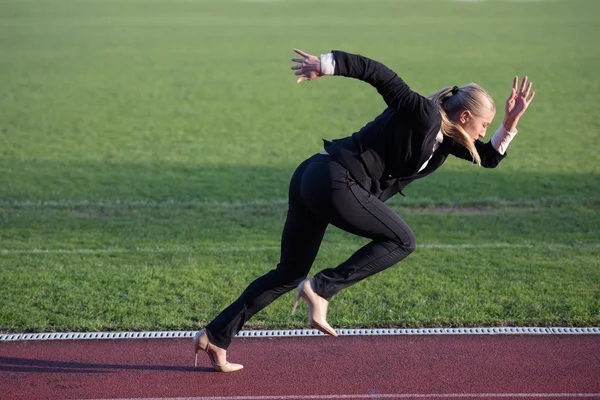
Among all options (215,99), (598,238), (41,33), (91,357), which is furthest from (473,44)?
(91,357)

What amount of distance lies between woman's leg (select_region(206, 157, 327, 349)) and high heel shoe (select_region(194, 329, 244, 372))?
0.14 ft

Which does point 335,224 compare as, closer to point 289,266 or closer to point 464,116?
point 289,266

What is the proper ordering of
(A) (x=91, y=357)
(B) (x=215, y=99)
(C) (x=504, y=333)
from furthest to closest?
1. (B) (x=215, y=99)
2. (C) (x=504, y=333)
3. (A) (x=91, y=357)

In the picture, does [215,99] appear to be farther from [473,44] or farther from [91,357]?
[91,357]

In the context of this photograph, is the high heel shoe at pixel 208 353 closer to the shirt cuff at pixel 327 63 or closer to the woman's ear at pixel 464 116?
the shirt cuff at pixel 327 63

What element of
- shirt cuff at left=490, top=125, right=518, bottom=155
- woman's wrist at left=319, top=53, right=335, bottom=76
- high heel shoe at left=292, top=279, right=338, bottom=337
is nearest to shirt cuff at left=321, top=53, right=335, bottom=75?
woman's wrist at left=319, top=53, right=335, bottom=76

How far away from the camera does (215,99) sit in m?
23.1

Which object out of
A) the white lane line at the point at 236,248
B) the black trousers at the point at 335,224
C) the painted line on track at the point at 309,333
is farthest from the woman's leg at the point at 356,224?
the white lane line at the point at 236,248

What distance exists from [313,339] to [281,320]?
484mm

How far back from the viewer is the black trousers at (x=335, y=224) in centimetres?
480

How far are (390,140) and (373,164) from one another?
0.59 ft

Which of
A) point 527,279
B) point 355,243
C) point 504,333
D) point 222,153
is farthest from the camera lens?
point 222,153

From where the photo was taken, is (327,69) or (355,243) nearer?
(327,69)

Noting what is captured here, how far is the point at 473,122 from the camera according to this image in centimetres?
491
